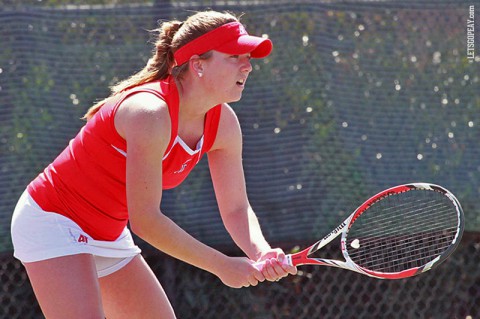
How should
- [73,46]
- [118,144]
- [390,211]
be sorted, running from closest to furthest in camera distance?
[118,144]
[390,211]
[73,46]

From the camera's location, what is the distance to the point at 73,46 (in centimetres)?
429

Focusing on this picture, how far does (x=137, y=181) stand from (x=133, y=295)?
0.55m

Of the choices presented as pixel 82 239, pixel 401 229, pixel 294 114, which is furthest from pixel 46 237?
pixel 294 114

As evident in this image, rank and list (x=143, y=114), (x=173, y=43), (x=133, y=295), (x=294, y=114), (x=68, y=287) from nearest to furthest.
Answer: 1. (x=143, y=114)
2. (x=68, y=287)
3. (x=173, y=43)
4. (x=133, y=295)
5. (x=294, y=114)

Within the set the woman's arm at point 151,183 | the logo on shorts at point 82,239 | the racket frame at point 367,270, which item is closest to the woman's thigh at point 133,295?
the logo on shorts at point 82,239

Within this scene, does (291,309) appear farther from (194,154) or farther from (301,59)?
(194,154)

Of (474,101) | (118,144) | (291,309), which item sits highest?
(118,144)

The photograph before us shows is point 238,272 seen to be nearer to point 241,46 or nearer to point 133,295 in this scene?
point 133,295

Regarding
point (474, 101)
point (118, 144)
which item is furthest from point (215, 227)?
point (118, 144)

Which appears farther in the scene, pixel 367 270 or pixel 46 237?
pixel 367 270

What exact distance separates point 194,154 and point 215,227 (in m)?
1.50

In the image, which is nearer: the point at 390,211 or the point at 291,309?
the point at 390,211

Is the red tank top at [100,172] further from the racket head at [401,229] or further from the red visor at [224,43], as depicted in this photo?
the racket head at [401,229]

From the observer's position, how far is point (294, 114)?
436 centimetres
